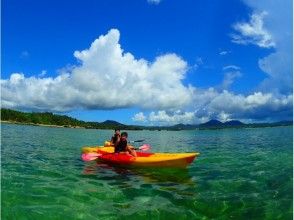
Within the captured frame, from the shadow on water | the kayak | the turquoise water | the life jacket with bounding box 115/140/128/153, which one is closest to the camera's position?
the turquoise water

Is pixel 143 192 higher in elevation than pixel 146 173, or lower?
lower

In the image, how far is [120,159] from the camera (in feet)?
67.8

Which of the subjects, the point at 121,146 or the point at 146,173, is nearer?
the point at 146,173

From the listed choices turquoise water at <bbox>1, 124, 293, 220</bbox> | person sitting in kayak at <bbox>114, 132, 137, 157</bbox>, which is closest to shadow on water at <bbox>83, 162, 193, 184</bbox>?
turquoise water at <bbox>1, 124, 293, 220</bbox>

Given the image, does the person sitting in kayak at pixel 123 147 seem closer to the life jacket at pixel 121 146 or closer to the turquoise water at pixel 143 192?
the life jacket at pixel 121 146

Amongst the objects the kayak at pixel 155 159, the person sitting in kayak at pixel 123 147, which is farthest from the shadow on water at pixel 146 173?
the person sitting in kayak at pixel 123 147

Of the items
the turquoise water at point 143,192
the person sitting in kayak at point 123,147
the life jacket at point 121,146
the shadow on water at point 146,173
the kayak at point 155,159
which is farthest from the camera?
the life jacket at point 121,146

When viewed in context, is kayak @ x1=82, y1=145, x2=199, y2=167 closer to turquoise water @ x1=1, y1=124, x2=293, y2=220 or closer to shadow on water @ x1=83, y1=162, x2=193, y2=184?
shadow on water @ x1=83, y1=162, x2=193, y2=184

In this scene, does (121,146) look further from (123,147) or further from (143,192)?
(143,192)

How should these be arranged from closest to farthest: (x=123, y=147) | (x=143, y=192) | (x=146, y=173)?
(x=143, y=192), (x=146, y=173), (x=123, y=147)

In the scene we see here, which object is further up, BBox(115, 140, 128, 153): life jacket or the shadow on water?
BBox(115, 140, 128, 153): life jacket

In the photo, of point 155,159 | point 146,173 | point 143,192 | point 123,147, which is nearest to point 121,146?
point 123,147

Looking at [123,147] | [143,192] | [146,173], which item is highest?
[123,147]

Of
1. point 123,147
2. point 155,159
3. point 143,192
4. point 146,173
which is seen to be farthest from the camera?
point 123,147
